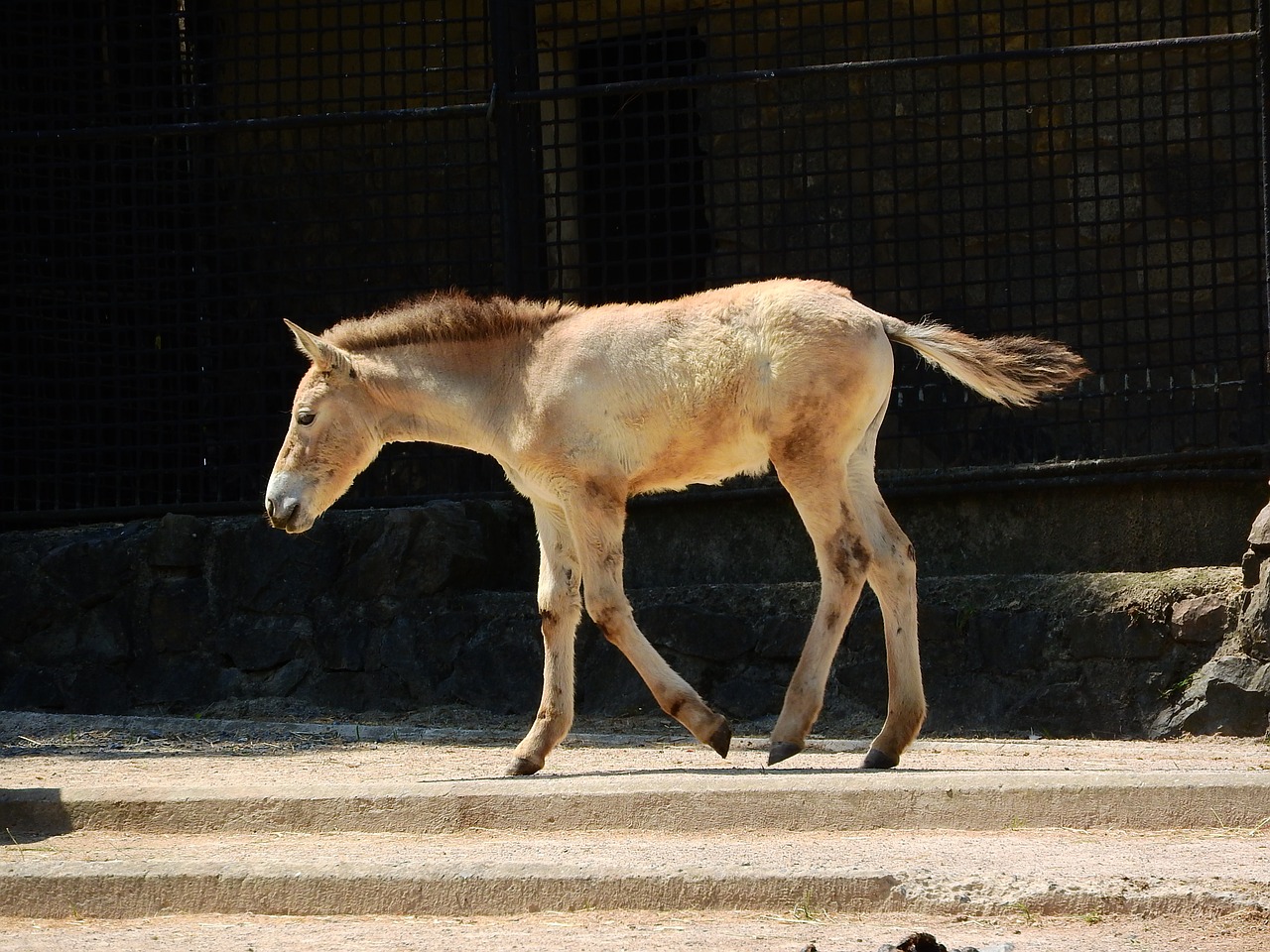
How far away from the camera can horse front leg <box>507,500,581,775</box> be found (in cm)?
606

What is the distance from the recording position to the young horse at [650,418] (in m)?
6.02

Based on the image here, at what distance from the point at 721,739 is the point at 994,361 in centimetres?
173

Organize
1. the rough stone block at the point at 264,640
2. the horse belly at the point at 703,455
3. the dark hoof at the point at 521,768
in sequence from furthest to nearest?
the rough stone block at the point at 264,640, the horse belly at the point at 703,455, the dark hoof at the point at 521,768

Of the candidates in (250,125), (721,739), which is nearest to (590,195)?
(250,125)

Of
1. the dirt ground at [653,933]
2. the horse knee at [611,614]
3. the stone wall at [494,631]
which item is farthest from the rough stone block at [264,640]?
the dirt ground at [653,933]

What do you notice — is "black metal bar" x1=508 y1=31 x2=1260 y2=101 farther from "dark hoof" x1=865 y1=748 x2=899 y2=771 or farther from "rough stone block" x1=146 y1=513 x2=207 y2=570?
"dark hoof" x1=865 y1=748 x2=899 y2=771

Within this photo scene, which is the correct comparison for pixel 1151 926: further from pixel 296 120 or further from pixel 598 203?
pixel 598 203

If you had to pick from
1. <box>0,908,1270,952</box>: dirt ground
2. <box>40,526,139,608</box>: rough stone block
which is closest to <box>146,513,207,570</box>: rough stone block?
<box>40,526,139,608</box>: rough stone block

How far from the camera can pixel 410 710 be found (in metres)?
8.66

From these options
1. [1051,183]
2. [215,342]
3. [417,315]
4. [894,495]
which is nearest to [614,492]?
[417,315]

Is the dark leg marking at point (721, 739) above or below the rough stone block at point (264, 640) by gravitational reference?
above

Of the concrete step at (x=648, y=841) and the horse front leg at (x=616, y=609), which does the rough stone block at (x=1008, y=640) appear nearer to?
the concrete step at (x=648, y=841)

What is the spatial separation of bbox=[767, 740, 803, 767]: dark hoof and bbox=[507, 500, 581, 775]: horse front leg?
2.49 ft

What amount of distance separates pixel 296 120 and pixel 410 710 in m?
3.34
